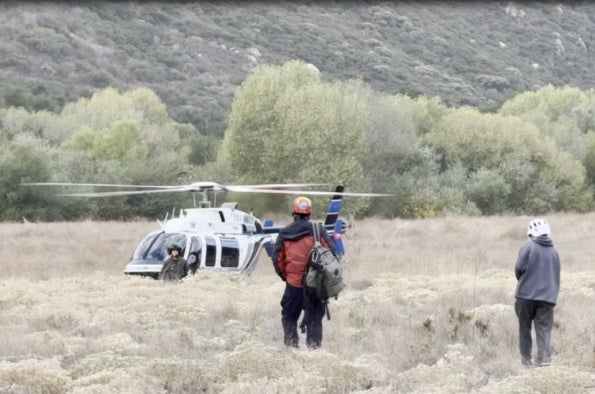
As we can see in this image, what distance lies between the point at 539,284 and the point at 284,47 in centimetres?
9871

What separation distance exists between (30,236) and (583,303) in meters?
24.3

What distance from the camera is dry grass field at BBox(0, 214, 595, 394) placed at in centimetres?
928

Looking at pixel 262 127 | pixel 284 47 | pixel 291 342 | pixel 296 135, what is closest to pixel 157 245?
pixel 291 342

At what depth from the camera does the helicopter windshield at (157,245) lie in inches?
763

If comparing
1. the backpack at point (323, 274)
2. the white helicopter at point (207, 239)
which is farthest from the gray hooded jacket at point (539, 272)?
the white helicopter at point (207, 239)

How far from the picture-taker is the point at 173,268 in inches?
731

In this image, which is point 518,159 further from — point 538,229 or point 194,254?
point 538,229

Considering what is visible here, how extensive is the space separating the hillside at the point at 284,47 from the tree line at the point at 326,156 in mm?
25427

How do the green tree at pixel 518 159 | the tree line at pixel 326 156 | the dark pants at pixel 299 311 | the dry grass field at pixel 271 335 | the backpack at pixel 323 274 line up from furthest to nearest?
the green tree at pixel 518 159 < the tree line at pixel 326 156 < the dark pants at pixel 299 311 < the backpack at pixel 323 274 < the dry grass field at pixel 271 335

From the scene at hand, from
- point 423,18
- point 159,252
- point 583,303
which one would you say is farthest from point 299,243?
point 423,18

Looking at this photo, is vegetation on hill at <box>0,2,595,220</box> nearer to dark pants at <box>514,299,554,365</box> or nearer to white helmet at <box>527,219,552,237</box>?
dark pants at <box>514,299,554,365</box>

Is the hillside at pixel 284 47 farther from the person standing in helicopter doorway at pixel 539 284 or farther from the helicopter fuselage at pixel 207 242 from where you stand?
the person standing in helicopter doorway at pixel 539 284

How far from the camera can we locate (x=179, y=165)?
53094mm

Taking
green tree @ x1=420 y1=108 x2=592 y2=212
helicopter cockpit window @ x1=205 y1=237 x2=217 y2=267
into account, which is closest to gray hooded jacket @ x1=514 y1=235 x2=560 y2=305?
helicopter cockpit window @ x1=205 y1=237 x2=217 y2=267
